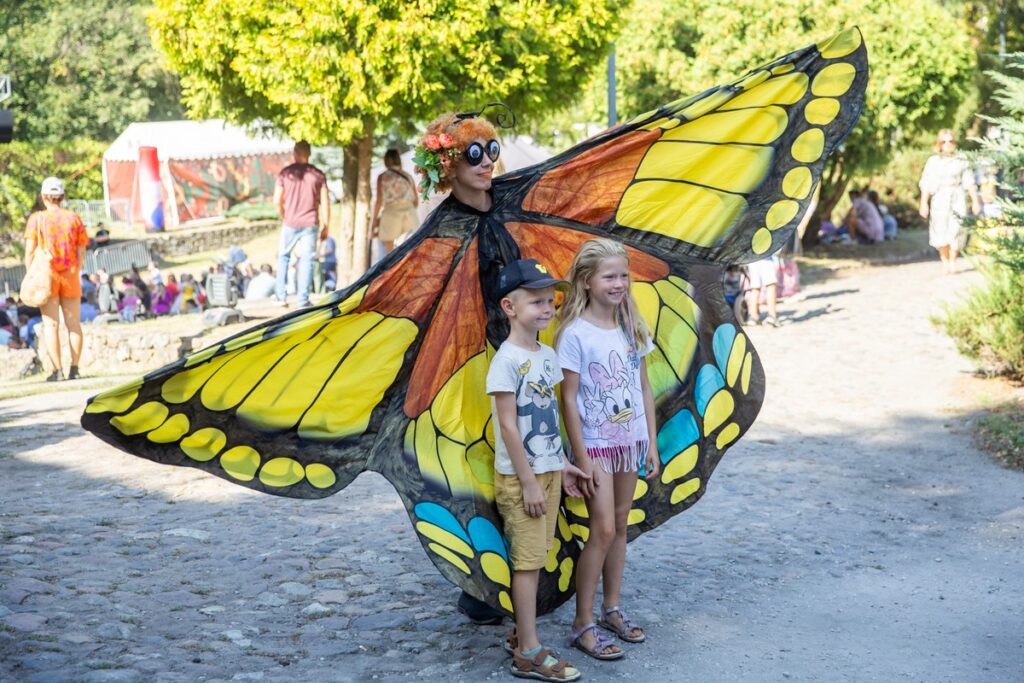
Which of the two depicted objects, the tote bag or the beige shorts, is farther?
the tote bag

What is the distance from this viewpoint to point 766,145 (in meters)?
4.98

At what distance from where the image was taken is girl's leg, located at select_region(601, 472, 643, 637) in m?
4.57

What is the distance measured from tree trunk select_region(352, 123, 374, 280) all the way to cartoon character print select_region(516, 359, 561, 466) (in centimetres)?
1105

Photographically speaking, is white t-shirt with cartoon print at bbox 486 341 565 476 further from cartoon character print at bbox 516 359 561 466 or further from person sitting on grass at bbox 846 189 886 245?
person sitting on grass at bbox 846 189 886 245

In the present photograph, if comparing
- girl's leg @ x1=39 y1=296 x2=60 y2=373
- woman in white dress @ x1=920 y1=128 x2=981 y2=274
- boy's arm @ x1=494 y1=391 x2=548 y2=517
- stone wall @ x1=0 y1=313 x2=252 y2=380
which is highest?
woman in white dress @ x1=920 y1=128 x2=981 y2=274

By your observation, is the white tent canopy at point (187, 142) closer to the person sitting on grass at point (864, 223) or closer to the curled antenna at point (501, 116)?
the person sitting on grass at point (864, 223)

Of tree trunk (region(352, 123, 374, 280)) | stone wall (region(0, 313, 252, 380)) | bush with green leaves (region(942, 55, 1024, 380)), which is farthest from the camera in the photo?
tree trunk (region(352, 123, 374, 280))

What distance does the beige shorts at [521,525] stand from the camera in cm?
427

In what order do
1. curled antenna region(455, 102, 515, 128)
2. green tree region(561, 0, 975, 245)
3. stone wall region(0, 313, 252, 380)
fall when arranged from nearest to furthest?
curled antenna region(455, 102, 515, 128) → stone wall region(0, 313, 252, 380) → green tree region(561, 0, 975, 245)

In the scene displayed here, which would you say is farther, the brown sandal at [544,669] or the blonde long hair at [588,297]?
the blonde long hair at [588,297]

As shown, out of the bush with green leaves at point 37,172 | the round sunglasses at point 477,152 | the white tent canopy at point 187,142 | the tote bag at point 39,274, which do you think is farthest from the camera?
the white tent canopy at point 187,142

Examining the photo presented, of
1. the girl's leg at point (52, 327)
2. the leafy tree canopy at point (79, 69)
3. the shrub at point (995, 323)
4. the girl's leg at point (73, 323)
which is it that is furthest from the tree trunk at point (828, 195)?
the leafy tree canopy at point (79, 69)

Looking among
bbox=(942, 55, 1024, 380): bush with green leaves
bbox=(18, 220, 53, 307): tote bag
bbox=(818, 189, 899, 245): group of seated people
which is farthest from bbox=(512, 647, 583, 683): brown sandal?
bbox=(818, 189, 899, 245): group of seated people

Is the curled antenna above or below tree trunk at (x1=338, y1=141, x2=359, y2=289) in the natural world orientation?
above
